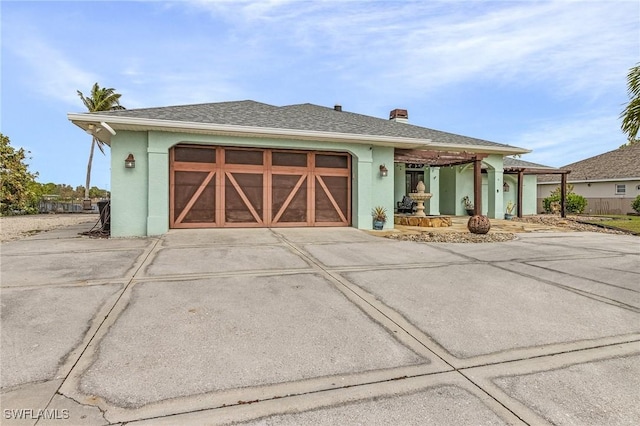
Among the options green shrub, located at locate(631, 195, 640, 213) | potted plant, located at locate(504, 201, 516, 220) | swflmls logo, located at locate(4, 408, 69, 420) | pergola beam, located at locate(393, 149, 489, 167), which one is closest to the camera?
swflmls logo, located at locate(4, 408, 69, 420)

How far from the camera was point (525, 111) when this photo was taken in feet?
71.9

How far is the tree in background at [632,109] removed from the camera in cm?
765

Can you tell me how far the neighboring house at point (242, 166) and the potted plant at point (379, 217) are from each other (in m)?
0.21

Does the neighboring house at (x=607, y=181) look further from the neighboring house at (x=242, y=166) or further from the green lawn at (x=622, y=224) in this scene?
the neighboring house at (x=242, y=166)

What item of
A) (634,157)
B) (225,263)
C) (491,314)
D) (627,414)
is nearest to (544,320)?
(491,314)

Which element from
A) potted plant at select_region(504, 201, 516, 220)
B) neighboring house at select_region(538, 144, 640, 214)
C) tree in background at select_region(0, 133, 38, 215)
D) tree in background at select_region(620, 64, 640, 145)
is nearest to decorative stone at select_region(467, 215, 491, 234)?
tree in background at select_region(620, 64, 640, 145)

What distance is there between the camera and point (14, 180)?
1955 cm

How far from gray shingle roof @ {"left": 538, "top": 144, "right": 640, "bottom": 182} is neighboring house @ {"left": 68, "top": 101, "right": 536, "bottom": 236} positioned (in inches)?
772

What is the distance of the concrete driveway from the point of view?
192 centimetres

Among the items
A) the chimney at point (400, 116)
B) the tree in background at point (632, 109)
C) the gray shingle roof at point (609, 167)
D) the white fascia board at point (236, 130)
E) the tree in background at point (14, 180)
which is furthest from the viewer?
the gray shingle roof at point (609, 167)

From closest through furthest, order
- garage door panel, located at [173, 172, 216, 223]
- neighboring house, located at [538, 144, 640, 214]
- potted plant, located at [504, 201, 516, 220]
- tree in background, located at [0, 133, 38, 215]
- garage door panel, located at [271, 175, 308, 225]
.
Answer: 1. garage door panel, located at [173, 172, 216, 223]
2. garage door panel, located at [271, 175, 308, 225]
3. potted plant, located at [504, 201, 516, 220]
4. tree in background, located at [0, 133, 38, 215]
5. neighboring house, located at [538, 144, 640, 214]

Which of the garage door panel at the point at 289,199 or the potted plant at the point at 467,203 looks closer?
the garage door panel at the point at 289,199

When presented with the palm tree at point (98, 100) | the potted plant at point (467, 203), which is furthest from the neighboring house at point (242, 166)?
the palm tree at point (98, 100)

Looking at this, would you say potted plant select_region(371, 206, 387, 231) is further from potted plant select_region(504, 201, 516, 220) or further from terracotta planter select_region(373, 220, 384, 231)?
potted plant select_region(504, 201, 516, 220)
